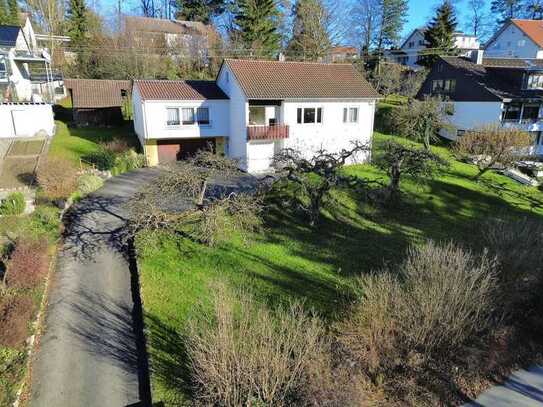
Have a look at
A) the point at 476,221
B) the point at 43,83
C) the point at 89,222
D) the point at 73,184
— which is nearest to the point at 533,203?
the point at 476,221

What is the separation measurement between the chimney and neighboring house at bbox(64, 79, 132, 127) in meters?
40.1

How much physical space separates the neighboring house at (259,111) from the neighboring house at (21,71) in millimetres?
13585

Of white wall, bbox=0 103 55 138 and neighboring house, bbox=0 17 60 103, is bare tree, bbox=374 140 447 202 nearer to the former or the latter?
white wall, bbox=0 103 55 138

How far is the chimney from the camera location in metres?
43.1

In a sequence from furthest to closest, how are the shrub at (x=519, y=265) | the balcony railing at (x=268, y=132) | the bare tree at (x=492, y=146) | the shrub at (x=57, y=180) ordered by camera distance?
the bare tree at (x=492, y=146), the balcony railing at (x=268, y=132), the shrub at (x=57, y=180), the shrub at (x=519, y=265)

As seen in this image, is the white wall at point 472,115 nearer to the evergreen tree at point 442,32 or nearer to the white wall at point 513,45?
the evergreen tree at point 442,32

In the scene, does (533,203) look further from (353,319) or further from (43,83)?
(43,83)

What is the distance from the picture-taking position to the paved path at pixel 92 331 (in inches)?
402

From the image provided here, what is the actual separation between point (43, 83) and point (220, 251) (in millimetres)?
37669

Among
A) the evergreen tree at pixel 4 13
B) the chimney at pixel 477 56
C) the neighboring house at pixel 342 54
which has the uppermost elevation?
the evergreen tree at pixel 4 13

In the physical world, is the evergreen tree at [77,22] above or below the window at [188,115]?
above

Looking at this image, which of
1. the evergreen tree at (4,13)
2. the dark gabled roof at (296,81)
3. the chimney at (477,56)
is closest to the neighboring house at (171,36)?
the evergreen tree at (4,13)

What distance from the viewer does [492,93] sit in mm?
38562

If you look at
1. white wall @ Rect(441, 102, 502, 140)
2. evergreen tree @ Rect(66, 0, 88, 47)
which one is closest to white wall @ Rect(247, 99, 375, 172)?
white wall @ Rect(441, 102, 502, 140)
